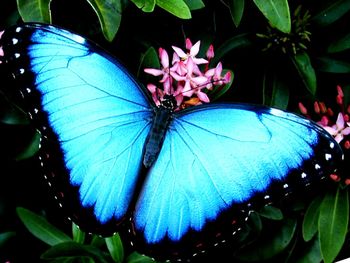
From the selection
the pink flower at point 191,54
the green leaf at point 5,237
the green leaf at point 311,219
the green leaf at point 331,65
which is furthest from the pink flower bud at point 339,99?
the green leaf at point 5,237

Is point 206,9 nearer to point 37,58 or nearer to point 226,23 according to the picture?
point 226,23

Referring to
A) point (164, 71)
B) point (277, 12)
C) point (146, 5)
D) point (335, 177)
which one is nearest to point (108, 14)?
point (146, 5)

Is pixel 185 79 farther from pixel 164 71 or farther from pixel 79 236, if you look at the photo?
pixel 79 236

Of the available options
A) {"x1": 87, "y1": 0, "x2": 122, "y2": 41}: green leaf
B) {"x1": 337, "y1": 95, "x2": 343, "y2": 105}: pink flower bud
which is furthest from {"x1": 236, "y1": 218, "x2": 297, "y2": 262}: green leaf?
{"x1": 87, "y1": 0, "x2": 122, "y2": 41}: green leaf

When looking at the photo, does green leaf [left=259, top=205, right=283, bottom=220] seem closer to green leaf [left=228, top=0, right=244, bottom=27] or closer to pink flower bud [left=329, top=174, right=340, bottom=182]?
pink flower bud [left=329, top=174, right=340, bottom=182]

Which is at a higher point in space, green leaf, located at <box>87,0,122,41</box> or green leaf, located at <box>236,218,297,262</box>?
green leaf, located at <box>87,0,122,41</box>

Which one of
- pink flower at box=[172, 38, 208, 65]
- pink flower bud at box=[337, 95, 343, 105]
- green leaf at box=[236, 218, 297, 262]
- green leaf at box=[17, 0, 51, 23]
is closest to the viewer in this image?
green leaf at box=[17, 0, 51, 23]

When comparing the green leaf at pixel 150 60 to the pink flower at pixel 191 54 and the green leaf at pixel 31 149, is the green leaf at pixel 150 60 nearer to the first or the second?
the pink flower at pixel 191 54
